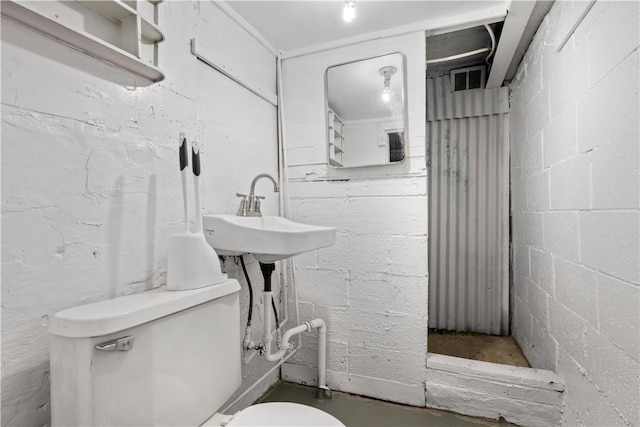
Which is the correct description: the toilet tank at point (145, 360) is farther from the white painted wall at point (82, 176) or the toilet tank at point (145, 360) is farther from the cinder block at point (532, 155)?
the cinder block at point (532, 155)

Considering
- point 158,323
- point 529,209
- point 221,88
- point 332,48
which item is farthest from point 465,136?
point 158,323

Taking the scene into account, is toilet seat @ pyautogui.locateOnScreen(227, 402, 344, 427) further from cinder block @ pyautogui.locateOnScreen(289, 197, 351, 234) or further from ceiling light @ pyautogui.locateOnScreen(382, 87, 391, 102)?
ceiling light @ pyautogui.locateOnScreen(382, 87, 391, 102)

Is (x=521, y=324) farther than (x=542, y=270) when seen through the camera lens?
Yes

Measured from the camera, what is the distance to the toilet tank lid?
68cm

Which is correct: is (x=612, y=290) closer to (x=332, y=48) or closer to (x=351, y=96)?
(x=351, y=96)

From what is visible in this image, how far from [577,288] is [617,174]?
507 mm

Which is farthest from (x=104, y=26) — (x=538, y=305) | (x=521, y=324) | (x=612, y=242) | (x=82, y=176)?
(x=521, y=324)

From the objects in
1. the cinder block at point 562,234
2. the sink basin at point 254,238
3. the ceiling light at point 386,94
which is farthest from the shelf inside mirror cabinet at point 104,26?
the cinder block at point 562,234

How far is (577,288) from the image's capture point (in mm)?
1198

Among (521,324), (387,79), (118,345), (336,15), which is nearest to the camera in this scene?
(118,345)

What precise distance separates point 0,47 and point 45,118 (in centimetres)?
17

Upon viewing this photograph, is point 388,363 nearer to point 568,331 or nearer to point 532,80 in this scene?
point 568,331

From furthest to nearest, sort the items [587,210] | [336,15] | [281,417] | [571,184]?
[336,15] → [571,184] → [587,210] → [281,417]

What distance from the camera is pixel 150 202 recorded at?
1101 millimetres
